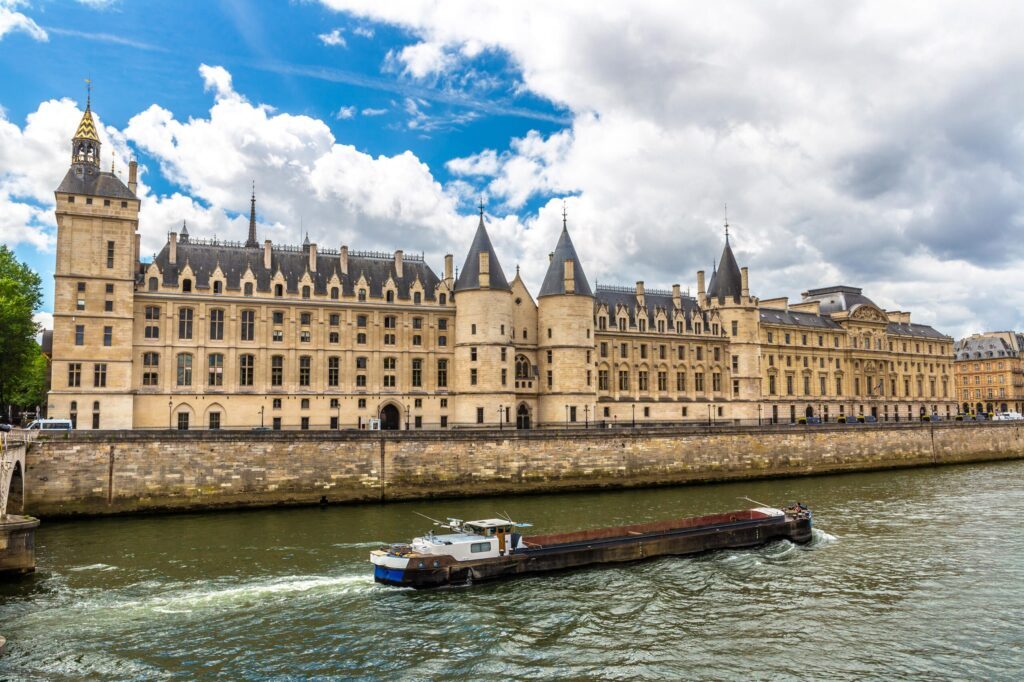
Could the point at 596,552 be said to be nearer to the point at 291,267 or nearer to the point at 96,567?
the point at 96,567

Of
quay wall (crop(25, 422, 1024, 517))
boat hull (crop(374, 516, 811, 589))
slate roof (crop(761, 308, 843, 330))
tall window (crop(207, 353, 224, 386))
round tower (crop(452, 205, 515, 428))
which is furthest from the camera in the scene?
slate roof (crop(761, 308, 843, 330))

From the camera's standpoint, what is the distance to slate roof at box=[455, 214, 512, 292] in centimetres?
6322

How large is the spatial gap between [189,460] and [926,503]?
4309cm

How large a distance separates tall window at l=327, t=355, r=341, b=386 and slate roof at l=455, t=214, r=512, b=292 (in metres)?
11.6

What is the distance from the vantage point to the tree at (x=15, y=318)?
56219 mm

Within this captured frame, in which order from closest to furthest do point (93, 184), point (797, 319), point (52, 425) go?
point (52, 425) < point (93, 184) < point (797, 319)

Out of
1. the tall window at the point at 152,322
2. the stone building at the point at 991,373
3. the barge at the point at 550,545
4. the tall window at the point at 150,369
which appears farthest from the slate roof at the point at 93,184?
the stone building at the point at 991,373

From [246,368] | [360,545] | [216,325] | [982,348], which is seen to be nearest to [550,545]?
[360,545]

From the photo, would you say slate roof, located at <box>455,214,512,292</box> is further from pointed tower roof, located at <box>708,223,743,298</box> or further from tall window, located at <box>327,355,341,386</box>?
pointed tower roof, located at <box>708,223,743,298</box>

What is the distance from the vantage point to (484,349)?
62469 mm

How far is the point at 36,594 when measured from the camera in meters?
24.3

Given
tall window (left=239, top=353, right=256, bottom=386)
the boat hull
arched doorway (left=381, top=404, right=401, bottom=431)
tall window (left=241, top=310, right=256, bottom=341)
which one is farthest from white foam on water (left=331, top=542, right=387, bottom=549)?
tall window (left=241, top=310, right=256, bottom=341)

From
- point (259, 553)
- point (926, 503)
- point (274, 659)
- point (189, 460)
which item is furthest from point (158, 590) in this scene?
point (926, 503)

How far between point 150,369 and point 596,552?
4033 cm
